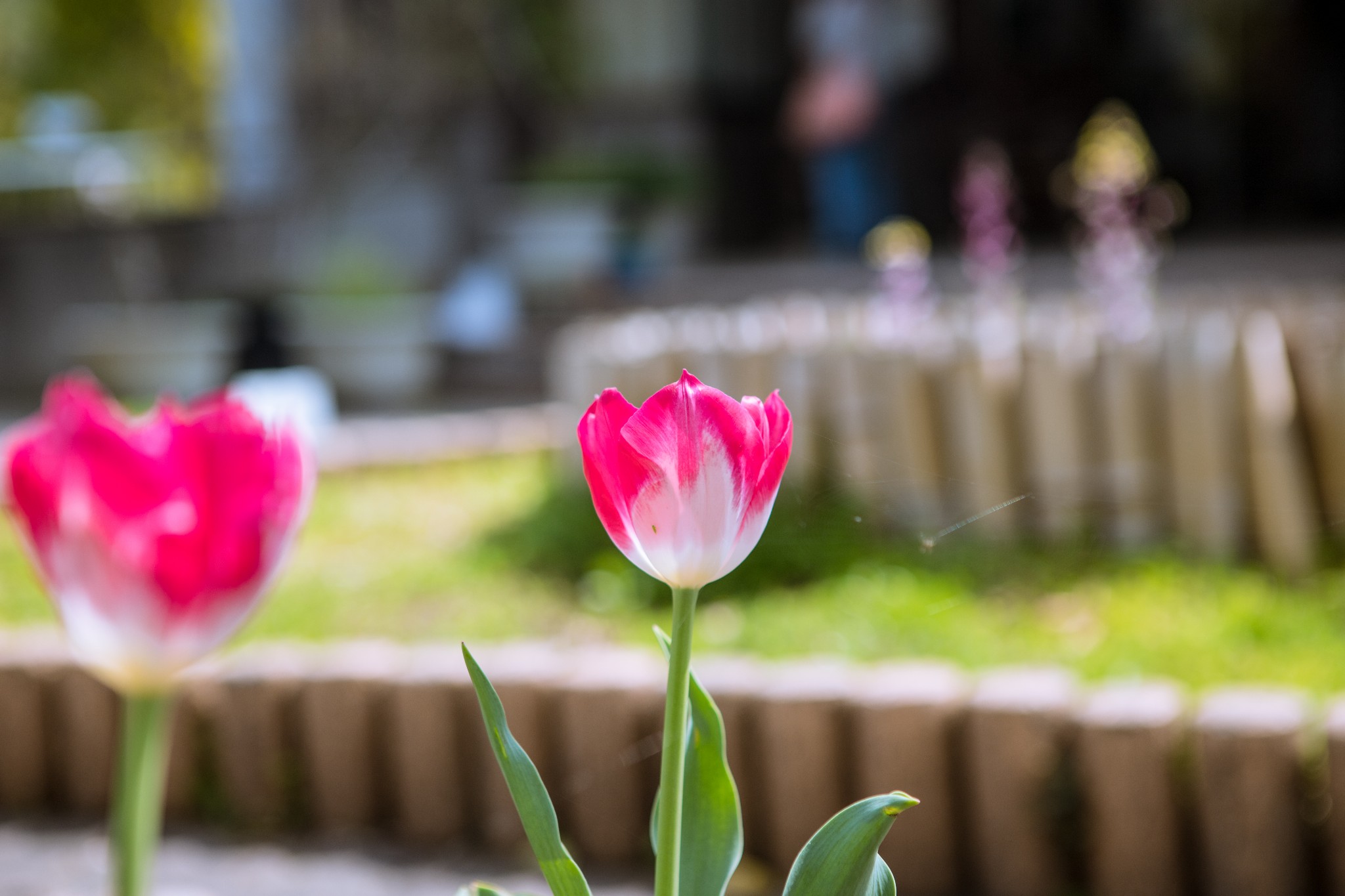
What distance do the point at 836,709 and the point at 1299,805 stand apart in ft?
2.19

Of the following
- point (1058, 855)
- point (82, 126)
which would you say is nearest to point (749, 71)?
point (82, 126)

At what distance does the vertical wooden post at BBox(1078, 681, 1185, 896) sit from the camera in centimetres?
199

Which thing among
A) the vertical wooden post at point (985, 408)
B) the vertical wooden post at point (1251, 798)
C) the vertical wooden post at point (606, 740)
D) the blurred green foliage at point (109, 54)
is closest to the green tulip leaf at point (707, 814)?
the vertical wooden post at point (606, 740)

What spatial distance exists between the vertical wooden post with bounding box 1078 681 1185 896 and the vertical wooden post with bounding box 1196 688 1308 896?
0.15ft

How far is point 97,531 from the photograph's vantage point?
476mm

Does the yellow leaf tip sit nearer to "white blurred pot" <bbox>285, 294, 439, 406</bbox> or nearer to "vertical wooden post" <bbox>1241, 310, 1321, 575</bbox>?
"vertical wooden post" <bbox>1241, 310, 1321, 575</bbox>

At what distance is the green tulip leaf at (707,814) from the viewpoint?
600mm

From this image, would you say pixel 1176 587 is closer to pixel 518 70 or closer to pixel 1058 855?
pixel 1058 855

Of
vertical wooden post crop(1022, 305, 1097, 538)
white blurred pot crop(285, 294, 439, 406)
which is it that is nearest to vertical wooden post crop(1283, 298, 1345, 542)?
vertical wooden post crop(1022, 305, 1097, 538)

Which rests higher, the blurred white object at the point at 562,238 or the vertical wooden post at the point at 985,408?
the blurred white object at the point at 562,238

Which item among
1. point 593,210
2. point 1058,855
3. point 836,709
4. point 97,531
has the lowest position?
point 1058,855

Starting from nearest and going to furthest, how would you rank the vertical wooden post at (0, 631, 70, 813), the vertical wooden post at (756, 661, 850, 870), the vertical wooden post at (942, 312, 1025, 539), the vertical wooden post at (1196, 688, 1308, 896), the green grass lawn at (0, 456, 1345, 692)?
1. the vertical wooden post at (1196, 688, 1308, 896)
2. the vertical wooden post at (756, 661, 850, 870)
3. the green grass lawn at (0, 456, 1345, 692)
4. the vertical wooden post at (0, 631, 70, 813)
5. the vertical wooden post at (942, 312, 1025, 539)

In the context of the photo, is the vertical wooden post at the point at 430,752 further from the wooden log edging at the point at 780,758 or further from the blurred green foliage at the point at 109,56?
the blurred green foliage at the point at 109,56

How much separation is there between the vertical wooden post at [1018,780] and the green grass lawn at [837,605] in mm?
186
